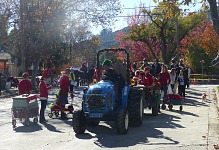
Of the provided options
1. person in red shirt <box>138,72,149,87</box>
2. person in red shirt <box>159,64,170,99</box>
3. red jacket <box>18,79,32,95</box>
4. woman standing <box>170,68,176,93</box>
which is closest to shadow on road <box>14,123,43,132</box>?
red jacket <box>18,79,32,95</box>

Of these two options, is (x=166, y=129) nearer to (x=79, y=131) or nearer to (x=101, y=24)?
(x=79, y=131)

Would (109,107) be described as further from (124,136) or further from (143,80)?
(143,80)

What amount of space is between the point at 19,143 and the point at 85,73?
22999 mm

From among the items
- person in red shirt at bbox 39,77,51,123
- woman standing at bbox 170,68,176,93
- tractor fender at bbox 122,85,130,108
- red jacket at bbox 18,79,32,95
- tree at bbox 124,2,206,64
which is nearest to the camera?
tractor fender at bbox 122,85,130,108

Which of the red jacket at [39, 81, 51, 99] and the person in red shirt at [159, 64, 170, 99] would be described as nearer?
the red jacket at [39, 81, 51, 99]

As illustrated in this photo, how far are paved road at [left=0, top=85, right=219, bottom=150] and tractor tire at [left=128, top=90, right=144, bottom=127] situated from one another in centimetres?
21

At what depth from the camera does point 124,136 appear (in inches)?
490

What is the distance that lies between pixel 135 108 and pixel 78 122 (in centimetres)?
188

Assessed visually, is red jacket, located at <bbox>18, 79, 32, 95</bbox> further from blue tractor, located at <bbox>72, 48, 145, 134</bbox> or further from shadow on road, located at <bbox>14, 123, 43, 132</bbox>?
blue tractor, located at <bbox>72, 48, 145, 134</bbox>

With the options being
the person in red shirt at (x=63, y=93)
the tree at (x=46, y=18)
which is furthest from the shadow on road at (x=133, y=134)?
the tree at (x=46, y=18)

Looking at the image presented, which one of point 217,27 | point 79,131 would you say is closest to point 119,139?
point 79,131

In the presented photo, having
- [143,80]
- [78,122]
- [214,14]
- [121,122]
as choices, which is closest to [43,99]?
[78,122]

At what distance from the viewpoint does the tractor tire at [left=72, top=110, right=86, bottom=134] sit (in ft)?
41.9

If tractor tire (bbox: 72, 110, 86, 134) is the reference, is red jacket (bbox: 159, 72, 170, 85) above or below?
above
